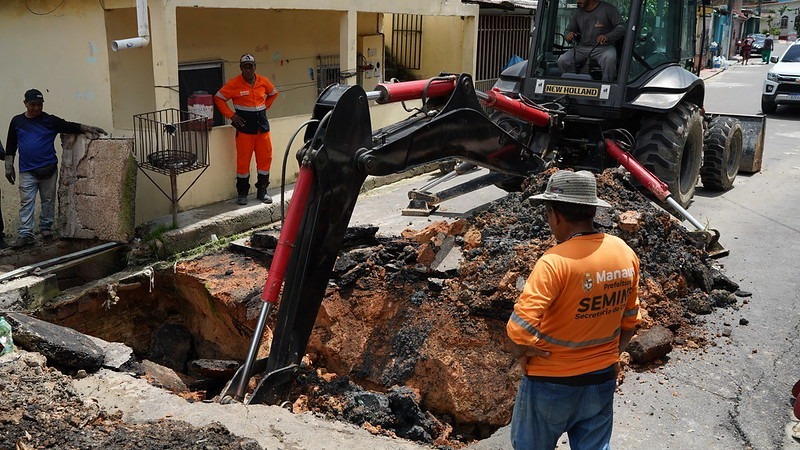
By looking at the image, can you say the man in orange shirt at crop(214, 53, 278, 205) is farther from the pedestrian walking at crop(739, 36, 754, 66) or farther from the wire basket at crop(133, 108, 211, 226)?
the pedestrian walking at crop(739, 36, 754, 66)

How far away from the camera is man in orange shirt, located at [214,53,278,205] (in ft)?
30.8

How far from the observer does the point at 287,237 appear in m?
4.68

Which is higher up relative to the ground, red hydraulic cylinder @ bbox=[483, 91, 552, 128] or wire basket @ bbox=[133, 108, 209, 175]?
red hydraulic cylinder @ bbox=[483, 91, 552, 128]

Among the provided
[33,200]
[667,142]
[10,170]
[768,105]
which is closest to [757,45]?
[768,105]

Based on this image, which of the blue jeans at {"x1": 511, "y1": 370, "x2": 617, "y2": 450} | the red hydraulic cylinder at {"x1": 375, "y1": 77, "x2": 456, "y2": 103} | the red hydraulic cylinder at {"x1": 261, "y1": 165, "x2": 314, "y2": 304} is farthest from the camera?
the red hydraulic cylinder at {"x1": 375, "y1": 77, "x2": 456, "y2": 103}

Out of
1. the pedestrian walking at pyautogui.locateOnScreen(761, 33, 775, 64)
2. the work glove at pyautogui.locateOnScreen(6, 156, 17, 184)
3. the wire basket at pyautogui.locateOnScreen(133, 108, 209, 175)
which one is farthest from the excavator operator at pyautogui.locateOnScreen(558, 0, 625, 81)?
the pedestrian walking at pyautogui.locateOnScreen(761, 33, 775, 64)

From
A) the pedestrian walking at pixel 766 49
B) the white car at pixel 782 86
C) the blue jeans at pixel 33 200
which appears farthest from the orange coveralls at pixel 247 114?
the pedestrian walking at pixel 766 49

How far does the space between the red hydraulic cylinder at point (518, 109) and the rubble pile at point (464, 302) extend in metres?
0.70

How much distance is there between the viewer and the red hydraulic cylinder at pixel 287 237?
183 inches

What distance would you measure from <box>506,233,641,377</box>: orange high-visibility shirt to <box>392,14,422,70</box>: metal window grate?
12.5 m

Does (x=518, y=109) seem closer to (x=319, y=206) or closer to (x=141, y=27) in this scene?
(x=319, y=206)

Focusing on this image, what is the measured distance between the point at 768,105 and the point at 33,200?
57.9 feet

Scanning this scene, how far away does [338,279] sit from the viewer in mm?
6590

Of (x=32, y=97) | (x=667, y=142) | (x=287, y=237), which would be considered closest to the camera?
(x=287, y=237)
